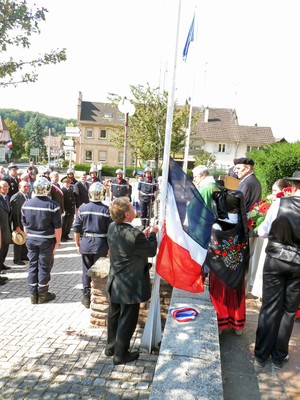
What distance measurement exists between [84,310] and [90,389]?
206cm

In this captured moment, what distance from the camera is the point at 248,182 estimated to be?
553 centimetres

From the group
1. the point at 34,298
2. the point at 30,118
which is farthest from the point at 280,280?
the point at 30,118

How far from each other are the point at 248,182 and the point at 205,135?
47765mm

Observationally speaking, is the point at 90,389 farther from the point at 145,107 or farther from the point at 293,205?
the point at 145,107

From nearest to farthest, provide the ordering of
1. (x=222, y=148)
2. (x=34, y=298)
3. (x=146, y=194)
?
(x=34, y=298)
(x=146, y=194)
(x=222, y=148)

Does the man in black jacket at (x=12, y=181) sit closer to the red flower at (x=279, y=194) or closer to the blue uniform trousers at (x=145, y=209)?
the blue uniform trousers at (x=145, y=209)

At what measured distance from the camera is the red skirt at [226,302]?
411 centimetres

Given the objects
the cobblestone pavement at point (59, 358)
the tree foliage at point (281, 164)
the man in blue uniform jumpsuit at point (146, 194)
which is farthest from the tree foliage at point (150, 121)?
the cobblestone pavement at point (59, 358)

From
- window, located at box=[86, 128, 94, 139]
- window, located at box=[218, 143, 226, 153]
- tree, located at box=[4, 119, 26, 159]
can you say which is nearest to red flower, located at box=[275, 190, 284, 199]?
window, located at box=[218, 143, 226, 153]

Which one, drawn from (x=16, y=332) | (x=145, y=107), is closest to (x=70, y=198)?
(x=16, y=332)

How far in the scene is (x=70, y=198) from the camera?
34.7ft

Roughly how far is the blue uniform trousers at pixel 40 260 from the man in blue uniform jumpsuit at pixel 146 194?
24.1ft

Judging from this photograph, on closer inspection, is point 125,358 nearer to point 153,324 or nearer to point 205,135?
point 153,324

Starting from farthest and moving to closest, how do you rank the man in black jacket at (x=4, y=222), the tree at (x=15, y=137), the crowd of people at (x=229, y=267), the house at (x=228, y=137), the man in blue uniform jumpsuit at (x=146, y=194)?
1. the tree at (x=15, y=137)
2. the house at (x=228, y=137)
3. the man in blue uniform jumpsuit at (x=146, y=194)
4. the man in black jacket at (x=4, y=222)
5. the crowd of people at (x=229, y=267)
